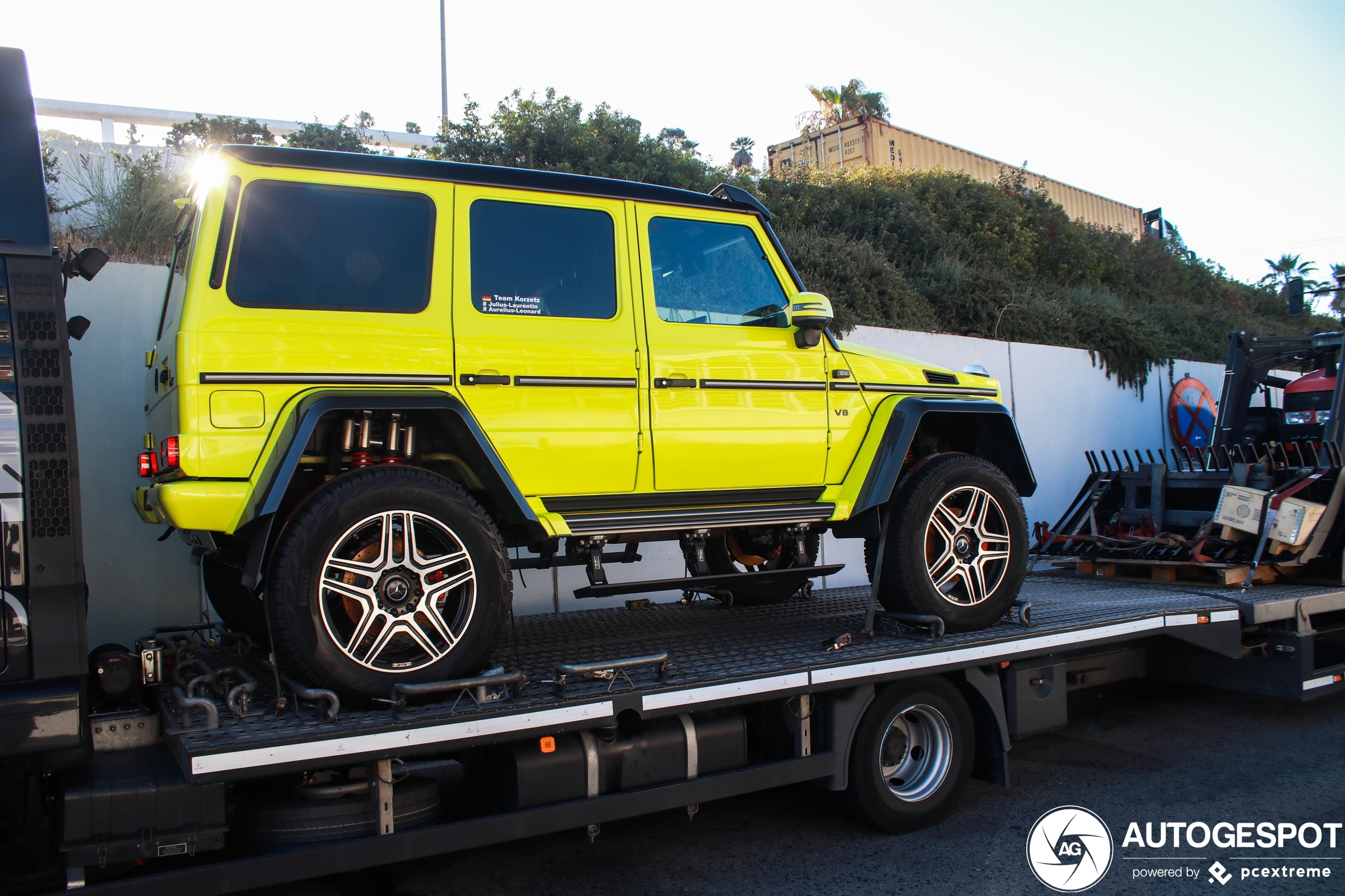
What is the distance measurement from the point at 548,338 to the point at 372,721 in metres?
1.70

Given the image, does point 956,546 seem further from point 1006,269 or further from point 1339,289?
point 1006,269

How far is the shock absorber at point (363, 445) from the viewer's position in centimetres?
362

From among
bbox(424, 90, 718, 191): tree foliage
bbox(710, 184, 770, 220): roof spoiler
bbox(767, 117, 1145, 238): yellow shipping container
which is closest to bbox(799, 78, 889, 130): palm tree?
bbox(767, 117, 1145, 238): yellow shipping container

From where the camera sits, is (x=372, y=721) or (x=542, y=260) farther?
(x=542, y=260)

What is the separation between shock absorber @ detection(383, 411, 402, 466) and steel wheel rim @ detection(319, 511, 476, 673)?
337 mm

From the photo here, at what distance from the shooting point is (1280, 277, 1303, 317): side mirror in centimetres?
795

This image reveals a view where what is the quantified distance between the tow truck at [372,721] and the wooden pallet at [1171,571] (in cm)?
193

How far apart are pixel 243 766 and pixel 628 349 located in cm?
222

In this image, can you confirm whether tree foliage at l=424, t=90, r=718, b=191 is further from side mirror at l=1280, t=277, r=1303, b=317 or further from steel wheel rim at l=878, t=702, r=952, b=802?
steel wheel rim at l=878, t=702, r=952, b=802

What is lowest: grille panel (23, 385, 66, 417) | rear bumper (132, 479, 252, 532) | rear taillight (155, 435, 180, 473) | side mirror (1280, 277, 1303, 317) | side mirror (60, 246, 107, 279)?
rear bumper (132, 479, 252, 532)

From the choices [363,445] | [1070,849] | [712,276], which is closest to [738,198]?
[712,276]

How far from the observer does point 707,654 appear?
4.24m

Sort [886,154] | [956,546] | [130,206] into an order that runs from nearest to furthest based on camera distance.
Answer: [956,546], [130,206], [886,154]

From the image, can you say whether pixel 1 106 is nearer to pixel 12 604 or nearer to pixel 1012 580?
pixel 12 604
